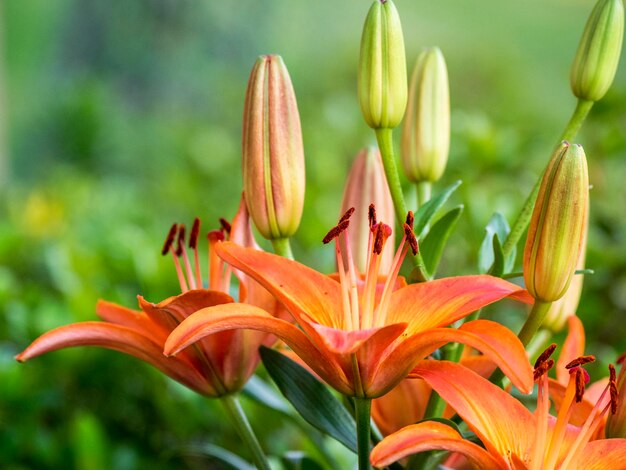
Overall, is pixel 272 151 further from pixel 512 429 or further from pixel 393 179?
pixel 512 429

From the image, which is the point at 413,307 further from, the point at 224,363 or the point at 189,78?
the point at 189,78

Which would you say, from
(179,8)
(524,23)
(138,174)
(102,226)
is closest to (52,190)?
(102,226)

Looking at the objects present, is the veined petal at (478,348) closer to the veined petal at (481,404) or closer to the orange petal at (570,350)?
the veined petal at (481,404)

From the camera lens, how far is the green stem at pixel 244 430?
17.1 inches

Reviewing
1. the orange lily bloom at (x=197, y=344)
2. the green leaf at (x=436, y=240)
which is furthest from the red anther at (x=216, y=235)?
the green leaf at (x=436, y=240)

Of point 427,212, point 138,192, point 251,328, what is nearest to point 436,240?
point 427,212

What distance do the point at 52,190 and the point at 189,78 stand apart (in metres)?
2.05

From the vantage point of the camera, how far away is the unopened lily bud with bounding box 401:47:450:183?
467 mm

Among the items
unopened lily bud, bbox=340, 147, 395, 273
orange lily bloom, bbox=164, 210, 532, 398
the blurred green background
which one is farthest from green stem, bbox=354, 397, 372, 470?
the blurred green background

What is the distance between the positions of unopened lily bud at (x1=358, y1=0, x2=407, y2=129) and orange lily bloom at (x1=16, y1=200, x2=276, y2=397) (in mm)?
85

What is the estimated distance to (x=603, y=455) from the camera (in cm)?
36

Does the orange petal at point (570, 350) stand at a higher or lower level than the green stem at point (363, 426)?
higher

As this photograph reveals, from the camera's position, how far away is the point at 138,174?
2904 mm

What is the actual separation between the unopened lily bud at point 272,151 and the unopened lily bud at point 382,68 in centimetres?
4
